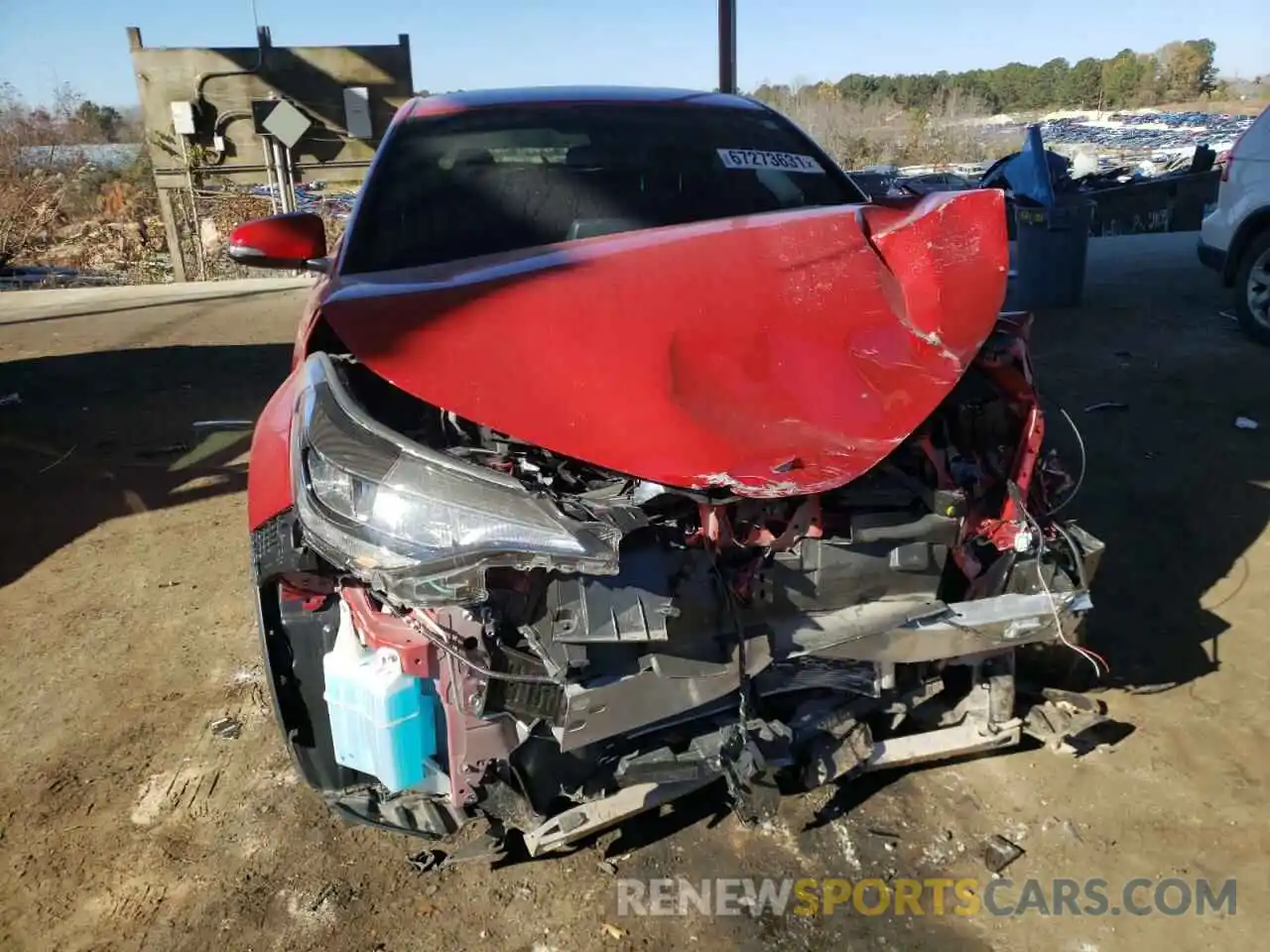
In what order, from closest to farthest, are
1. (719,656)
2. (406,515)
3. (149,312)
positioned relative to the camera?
1. (406,515)
2. (719,656)
3. (149,312)

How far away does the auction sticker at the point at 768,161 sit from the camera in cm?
330

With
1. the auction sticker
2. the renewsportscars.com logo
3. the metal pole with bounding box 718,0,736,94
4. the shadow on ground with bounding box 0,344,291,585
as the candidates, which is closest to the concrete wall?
the metal pole with bounding box 718,0,736,94

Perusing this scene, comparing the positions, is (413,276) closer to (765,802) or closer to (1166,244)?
(765,802)

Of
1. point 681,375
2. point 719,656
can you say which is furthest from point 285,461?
point 719,656

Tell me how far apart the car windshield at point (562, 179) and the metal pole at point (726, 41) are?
6.11 metres

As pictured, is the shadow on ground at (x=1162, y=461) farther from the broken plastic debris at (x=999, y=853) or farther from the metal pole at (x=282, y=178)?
the metal pole at (x=282, y=178)

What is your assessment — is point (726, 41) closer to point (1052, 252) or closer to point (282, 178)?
point (1052, 252)

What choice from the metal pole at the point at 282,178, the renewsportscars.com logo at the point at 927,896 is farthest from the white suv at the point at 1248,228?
the metal pole at the point at 282,178

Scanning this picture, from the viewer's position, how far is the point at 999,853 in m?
2.29

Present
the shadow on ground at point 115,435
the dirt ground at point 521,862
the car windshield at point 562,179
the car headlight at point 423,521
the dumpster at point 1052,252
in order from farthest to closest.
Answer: the dumpster at point 1052,252
the shadow on ground at point 115,435
the car windshield at point 562,179
the dirt ground at point 521,862
the car headlight at point 423,521

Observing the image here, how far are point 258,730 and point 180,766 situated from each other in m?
0.23

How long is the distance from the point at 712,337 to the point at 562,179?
1.28 m

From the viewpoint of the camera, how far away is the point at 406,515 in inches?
70.3

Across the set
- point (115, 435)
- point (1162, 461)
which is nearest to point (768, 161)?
point (1162, 461)
